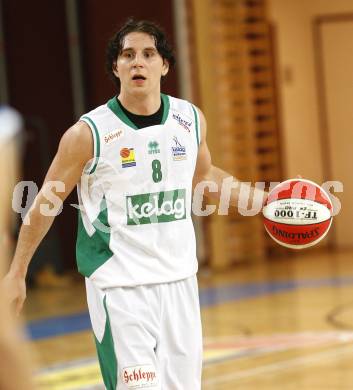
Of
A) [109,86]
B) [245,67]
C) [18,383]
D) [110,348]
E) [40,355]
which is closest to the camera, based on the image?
[18,383]

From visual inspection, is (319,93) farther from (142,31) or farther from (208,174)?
(142,31)

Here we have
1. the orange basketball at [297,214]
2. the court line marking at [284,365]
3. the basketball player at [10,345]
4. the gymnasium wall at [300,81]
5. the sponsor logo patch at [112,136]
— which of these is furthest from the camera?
the gymnasium wall at [300,81]

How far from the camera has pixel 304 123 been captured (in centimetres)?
1653

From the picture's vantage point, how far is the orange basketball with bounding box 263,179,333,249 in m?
5.12

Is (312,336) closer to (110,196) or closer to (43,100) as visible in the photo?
(110,196)

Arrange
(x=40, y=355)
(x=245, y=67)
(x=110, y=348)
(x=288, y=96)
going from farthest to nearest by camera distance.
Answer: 1. (x=288, y=96)
2. (x=245, y=67)
3. (x=40, y=355)
4. (x=110, y=348)

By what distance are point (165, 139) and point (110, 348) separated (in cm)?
97

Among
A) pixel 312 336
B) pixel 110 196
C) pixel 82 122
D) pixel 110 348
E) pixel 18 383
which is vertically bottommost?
pixel 312 336

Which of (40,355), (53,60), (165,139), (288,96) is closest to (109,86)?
(53,60)

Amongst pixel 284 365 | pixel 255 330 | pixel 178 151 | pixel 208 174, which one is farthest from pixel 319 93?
pixel 178 151

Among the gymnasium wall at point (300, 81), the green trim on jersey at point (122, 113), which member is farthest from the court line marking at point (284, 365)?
the gymnasium wall at point (300, 81)

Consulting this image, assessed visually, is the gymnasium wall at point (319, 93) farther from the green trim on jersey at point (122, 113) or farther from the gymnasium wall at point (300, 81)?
the green trim on jersey at point (122, 113)

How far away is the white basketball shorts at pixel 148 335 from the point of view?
15.1ft

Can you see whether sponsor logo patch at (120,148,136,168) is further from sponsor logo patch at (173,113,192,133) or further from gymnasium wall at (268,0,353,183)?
gymnasium wall at (268,0,353,183)
